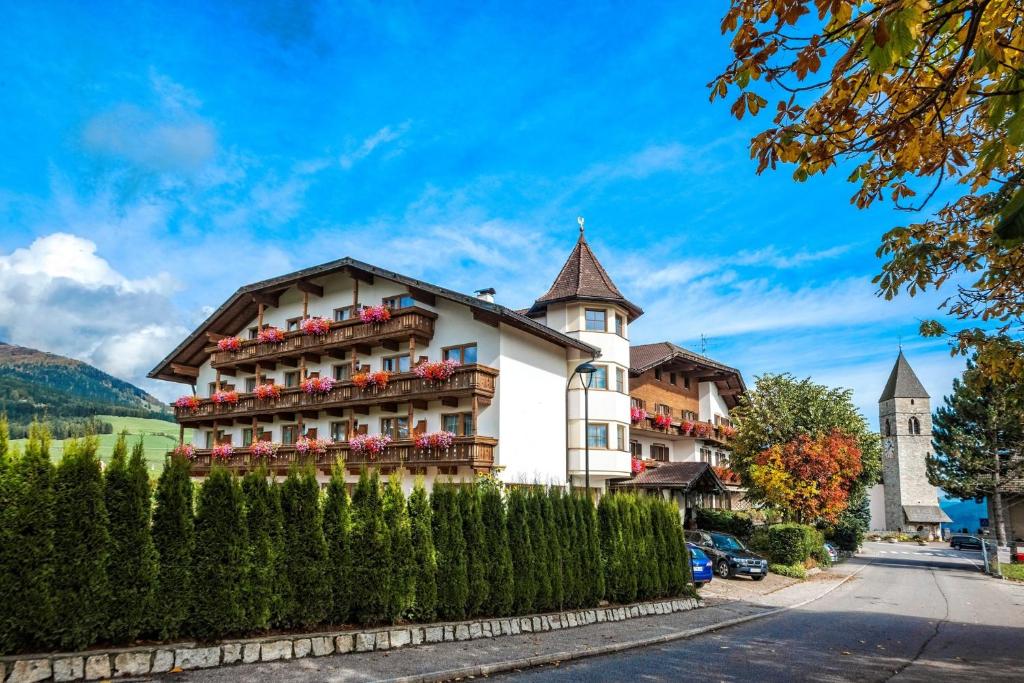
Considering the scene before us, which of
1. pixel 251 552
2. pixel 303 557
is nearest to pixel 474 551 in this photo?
pixel 303 557

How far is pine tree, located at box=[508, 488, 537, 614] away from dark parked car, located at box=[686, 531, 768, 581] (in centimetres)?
1392

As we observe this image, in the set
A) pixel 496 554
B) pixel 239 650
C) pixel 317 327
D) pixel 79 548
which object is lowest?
pixel 239 650

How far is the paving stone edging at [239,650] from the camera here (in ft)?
27.7

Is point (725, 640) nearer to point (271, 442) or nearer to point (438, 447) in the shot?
point (438, 447)

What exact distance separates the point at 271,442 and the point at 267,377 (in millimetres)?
4412

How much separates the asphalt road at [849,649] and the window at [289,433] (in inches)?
933

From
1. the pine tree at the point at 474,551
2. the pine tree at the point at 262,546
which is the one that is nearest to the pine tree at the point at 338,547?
the pine tree at the point at 262,546

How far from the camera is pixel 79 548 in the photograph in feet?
30.3

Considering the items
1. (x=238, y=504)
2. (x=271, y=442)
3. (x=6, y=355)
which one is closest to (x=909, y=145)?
(x=238, y=504)

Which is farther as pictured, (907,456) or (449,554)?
(907,456)

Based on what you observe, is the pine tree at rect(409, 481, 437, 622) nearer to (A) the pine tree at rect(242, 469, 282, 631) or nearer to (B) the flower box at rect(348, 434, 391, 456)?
(A) the pine tree at rect(242, 469, 282, 631)

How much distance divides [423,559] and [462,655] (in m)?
2.20

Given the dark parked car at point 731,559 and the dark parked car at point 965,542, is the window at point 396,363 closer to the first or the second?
the dark parked car at point 731,559

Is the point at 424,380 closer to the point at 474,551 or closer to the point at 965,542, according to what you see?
the point at 474,551
